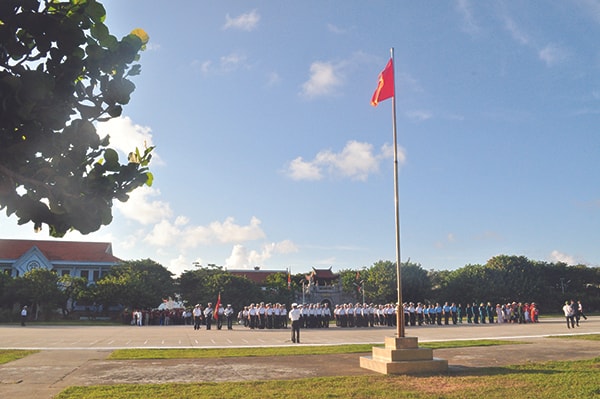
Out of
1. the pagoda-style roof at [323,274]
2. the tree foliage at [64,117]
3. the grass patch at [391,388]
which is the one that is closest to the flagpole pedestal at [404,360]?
the grass patch at [391,388]

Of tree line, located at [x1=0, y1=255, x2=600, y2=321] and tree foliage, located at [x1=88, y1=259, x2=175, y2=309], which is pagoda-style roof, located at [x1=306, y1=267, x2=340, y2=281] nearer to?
tree line, located at [x1=0, y1=255, x2=600, y2=321]

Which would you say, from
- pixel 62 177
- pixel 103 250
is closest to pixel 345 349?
pixel 62 177

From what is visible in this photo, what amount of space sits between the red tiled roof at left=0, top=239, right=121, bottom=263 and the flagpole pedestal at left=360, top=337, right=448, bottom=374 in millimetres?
59926

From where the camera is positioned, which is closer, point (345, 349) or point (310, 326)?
point (345, 349)

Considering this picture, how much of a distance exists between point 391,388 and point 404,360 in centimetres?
211

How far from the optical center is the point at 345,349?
50.1ft

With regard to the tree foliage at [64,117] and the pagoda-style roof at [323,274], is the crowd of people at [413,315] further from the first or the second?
the pagoda-style roof at [323,274]

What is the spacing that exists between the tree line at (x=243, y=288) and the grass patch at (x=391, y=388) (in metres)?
37.9

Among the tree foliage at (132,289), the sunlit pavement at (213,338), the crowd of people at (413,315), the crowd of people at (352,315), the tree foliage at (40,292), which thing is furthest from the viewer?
the tree foliage at (40,292)

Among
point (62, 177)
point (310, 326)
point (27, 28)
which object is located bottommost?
point (310, 326)

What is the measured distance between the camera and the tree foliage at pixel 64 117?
12.2 feet

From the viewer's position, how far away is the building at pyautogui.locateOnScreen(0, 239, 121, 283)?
2464 inches

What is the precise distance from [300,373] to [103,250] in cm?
6345

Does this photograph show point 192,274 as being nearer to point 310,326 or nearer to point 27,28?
point 310,326
